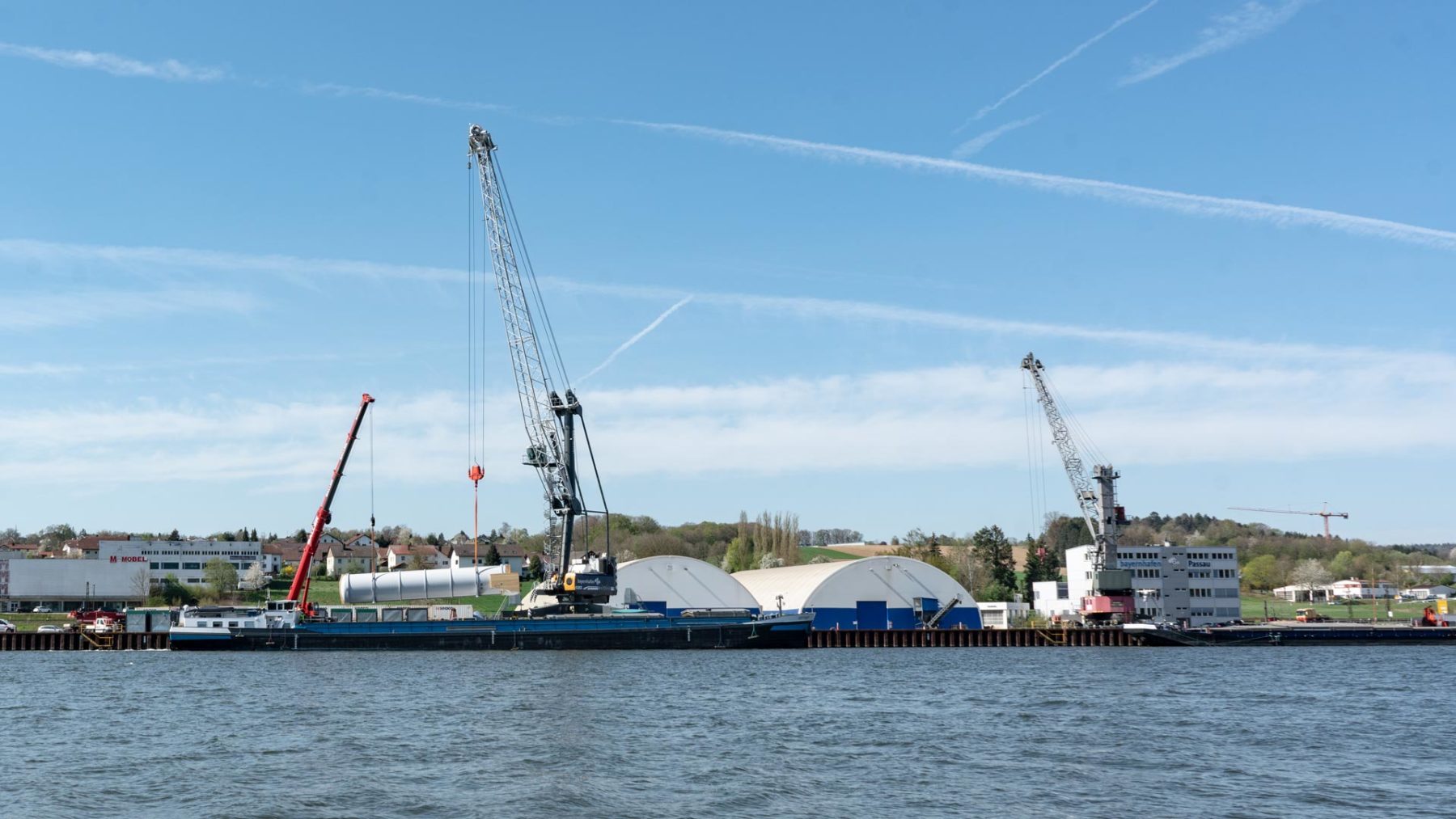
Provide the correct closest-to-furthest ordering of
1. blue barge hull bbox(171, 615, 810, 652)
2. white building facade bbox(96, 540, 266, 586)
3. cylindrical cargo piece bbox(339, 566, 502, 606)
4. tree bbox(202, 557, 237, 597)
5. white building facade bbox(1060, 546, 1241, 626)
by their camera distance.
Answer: blue barge hull bbox(171, 615, 810, 652)
cylindrical cargo piece bbox(339, 566, 502, 606)
white building facade bbox(1060, 546, 1241, 626)
tree bbox(202, 557, 237, 597)
white building facade bbox(96, 540, 266, 586)

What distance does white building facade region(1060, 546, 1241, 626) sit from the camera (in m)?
148

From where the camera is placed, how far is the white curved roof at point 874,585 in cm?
12575

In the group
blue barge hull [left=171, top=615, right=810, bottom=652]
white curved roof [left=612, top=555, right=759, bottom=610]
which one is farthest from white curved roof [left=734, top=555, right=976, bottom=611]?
blue barge hull [left=171, top=615, right=810, bottom=652]

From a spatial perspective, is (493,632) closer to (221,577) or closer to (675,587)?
(675,587)

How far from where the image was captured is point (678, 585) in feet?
413

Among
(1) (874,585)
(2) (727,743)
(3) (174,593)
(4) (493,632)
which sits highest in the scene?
(1) (874,585)

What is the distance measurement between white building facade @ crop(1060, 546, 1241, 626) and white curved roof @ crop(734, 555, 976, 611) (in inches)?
1052

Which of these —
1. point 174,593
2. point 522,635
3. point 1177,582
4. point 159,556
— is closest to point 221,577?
point 174,593

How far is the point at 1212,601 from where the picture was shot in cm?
15000

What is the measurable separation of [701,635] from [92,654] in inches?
2120

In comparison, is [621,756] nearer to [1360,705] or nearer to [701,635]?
[1360,705]

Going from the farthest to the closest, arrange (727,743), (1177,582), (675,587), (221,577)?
(221,577) < (1177,582) < (675,587) < (727,743)

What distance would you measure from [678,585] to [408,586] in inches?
1108

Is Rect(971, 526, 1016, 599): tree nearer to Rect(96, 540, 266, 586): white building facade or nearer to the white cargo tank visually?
the white cargo tank
